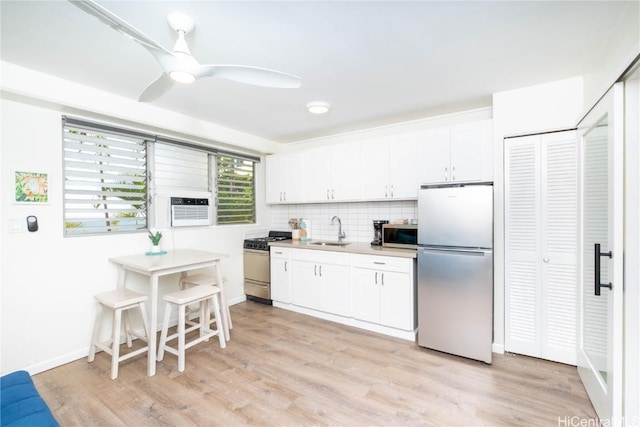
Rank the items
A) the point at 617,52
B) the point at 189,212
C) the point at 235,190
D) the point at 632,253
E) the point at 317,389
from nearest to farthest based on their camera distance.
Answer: the point at 632,253 < the point at 617,52 < the point at 317,389 < the point at 189,212 < the point at 235,190

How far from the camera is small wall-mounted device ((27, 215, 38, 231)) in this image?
2.34 meters

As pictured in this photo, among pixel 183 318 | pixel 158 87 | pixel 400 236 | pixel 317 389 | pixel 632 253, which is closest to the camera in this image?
pixel 632 253

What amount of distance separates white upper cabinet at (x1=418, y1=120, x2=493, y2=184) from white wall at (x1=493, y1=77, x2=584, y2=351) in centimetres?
8

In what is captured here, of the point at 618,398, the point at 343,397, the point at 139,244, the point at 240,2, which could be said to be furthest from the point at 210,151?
the point at 618,398

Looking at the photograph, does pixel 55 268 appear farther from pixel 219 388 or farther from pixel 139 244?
pixel 219 388

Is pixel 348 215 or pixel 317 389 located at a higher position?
pixel 348 215

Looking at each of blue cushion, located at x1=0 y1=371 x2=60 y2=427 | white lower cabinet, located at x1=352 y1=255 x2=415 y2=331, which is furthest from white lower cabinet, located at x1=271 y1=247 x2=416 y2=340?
blue cushion, located at x1=0 y1=371 x2=60 y2=427

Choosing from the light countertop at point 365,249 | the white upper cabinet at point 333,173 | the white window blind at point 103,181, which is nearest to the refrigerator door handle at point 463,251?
the light countertop at point 365,249

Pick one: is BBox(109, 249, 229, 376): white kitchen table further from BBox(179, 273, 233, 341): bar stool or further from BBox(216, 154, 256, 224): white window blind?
BBox(216, 154, 256, 224): white window blind

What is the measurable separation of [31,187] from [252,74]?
7.12 feet

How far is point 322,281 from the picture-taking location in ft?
11.5

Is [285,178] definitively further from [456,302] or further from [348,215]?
[456,302]

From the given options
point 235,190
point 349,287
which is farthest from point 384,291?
point 235,190

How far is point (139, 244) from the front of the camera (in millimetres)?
3068
